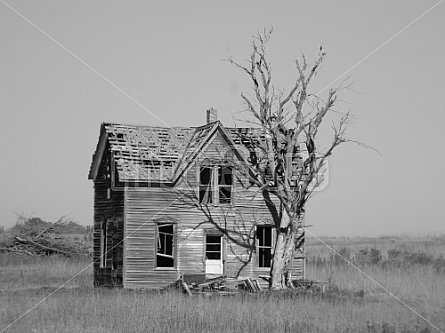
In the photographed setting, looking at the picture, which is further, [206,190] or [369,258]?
[369,258]

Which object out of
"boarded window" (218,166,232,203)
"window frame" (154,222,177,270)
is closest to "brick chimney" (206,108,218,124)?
"boarded window" (218,166,232,203)

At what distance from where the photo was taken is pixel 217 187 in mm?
29609

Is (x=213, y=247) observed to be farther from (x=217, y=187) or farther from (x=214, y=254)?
(x=217, y=187)

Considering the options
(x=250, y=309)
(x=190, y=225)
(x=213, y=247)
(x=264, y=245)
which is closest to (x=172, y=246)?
(x=190, y=225)

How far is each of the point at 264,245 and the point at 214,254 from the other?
2.34 meters

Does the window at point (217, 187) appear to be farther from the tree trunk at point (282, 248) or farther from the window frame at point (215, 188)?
the tree trunk at point (282, 248)

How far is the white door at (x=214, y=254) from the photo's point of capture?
96.1 ft

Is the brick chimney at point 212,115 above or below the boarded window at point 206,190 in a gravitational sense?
above

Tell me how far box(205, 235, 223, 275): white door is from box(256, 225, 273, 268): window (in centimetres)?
151

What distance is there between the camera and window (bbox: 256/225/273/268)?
1193 inches

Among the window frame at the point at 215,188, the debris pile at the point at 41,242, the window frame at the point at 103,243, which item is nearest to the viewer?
the window frame at the point at 215,188

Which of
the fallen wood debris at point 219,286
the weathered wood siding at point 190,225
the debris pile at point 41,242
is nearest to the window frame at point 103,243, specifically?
the weathered wood siding at point 190,225

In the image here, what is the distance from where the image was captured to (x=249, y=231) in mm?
29656

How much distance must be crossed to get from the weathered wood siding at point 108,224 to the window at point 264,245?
5350 mm
